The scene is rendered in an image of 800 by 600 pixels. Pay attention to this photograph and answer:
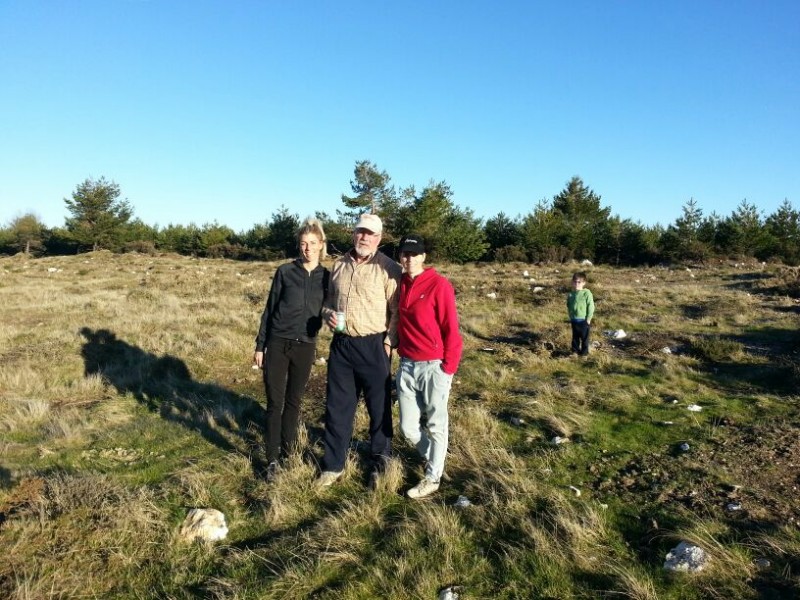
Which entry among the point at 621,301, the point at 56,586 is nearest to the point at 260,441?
the point at 56,586

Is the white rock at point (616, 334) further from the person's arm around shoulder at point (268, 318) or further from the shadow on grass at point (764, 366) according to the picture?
the person's arm around shoulder at point (268, 318)

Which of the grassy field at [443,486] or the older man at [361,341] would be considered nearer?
the grassy field at [443,486]

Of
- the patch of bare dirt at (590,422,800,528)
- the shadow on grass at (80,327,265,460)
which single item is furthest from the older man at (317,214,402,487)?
the patch of bare dirt at (590,422,800,528)

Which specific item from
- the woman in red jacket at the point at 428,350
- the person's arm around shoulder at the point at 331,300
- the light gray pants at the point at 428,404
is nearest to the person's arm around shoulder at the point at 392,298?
the woman in red jacket at the point at 428,350

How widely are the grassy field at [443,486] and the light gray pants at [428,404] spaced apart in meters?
0.27

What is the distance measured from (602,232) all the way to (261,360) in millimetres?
36149

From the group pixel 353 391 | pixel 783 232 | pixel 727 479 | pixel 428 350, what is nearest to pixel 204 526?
pixel 353 391

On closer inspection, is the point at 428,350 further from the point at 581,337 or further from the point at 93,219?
the point at 93,219

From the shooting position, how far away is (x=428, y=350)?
3.73 m

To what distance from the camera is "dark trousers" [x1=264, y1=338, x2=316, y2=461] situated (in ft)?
13.6

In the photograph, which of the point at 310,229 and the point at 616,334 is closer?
the point at 310,229

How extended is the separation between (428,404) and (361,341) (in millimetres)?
692

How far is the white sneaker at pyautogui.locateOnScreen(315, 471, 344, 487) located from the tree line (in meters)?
28.9

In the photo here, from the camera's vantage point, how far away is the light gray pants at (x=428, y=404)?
12.2ft
